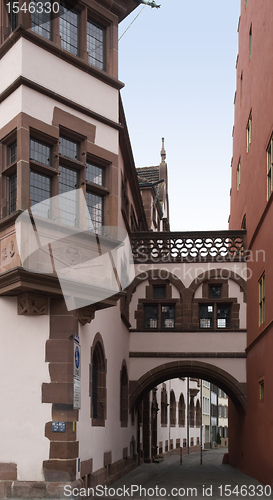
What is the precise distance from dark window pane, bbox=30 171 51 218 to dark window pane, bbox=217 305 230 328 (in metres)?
10.3

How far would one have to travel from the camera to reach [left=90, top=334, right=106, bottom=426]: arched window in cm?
1474

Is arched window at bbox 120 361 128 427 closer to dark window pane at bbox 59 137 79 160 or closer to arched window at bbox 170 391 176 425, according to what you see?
dark window pane at bbox 59 137 79 160

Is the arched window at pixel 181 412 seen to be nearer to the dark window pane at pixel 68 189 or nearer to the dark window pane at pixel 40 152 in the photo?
the dark window pane at pixel 68 189

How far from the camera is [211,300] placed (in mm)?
21328

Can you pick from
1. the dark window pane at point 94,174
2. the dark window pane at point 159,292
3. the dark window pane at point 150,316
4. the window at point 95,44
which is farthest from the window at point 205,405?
the window at point 95,44

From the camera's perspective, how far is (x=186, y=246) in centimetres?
2153

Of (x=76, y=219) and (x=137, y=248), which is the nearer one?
(x=76, y=219)

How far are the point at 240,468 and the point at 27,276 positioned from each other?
14.2 meters

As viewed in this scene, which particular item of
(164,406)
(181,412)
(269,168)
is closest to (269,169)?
(269,168)

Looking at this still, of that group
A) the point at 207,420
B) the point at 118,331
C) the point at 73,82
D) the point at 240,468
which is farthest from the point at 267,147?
the point at 207,420

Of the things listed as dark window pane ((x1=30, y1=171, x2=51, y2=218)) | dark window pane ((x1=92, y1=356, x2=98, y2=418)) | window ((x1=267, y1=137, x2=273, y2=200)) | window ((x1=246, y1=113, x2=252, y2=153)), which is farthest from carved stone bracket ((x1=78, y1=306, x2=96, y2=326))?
window ((x1=246, y1=113, x2=252, y2=153))

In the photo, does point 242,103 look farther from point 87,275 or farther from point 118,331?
point 87,275

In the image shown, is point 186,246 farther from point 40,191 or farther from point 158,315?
point 40,191

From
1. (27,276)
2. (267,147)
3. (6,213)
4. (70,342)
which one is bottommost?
(70,342)
